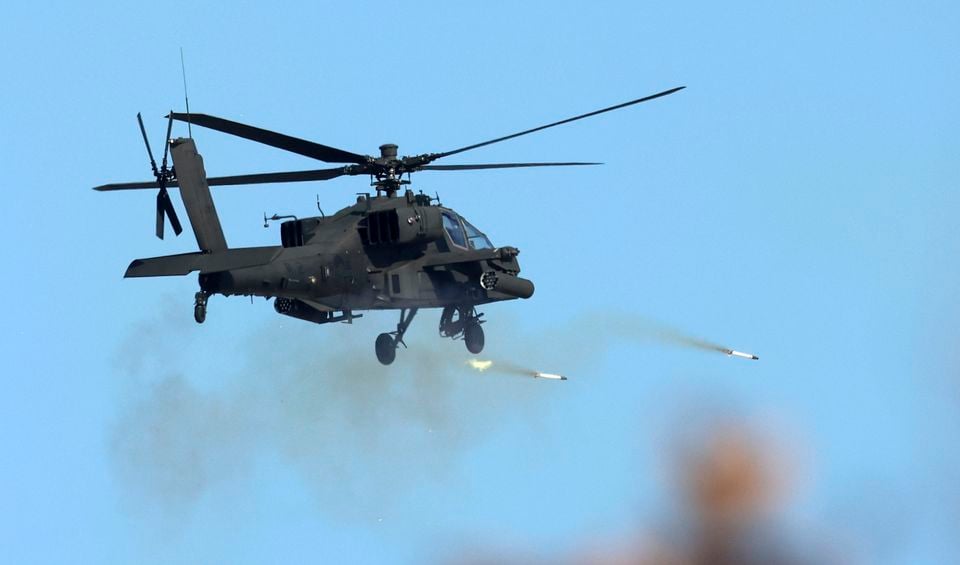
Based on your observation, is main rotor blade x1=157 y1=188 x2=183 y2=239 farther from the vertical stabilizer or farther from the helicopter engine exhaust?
the helicopter engine exhaust

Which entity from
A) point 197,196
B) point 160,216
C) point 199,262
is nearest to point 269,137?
point 197,196

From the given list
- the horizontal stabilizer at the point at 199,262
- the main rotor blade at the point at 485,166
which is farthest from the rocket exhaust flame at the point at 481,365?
the horizontal stabilizer at the point at 199,262

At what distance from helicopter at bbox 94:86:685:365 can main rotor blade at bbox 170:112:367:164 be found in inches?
0.9

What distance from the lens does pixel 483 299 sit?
178 ft

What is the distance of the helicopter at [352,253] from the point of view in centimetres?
4900

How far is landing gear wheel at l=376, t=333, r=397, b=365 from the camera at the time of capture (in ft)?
179

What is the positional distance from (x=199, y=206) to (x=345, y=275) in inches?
157

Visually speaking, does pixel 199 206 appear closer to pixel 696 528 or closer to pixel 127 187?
pixel 127 187

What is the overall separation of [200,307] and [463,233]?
9.01 meters

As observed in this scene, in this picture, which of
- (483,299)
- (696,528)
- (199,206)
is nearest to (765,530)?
(696,528)

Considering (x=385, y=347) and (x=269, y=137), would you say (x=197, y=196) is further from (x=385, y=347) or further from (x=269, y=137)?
(x=385, y=347)

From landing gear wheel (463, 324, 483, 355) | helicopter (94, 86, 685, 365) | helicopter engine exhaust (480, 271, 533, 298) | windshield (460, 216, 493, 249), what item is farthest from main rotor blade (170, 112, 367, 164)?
landing gear wheel (463, 324, 483, 355)

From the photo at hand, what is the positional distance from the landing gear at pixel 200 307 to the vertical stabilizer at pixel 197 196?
4.25 ft

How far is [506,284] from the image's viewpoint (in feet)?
178
